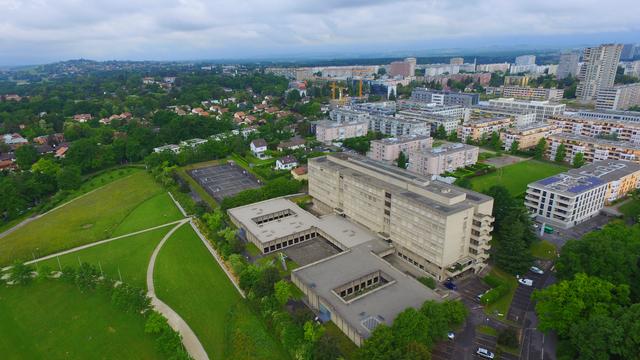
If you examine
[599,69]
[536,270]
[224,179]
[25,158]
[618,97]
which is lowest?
[536,270]

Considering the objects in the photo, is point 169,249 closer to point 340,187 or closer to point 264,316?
point 264,316

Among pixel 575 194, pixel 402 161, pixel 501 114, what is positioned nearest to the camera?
pixel 575 194

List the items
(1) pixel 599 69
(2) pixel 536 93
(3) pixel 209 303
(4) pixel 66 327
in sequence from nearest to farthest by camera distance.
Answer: (4) pixel 66 327
(3) pixel 209 303
(1) pixel 599 69
(2) pixel 536 93

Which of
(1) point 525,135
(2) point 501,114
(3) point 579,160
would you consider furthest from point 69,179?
(2) point 501,114

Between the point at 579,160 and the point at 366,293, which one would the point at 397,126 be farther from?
the point at 366,293

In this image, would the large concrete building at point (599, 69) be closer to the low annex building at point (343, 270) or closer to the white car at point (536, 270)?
the white car at point (536, 270)

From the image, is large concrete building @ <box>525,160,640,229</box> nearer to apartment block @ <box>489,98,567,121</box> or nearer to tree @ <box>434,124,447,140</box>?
tree @ <box>434,124,447,140</box>

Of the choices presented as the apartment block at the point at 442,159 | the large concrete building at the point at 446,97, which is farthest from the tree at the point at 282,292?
the large concrete building at the point at 446,97
